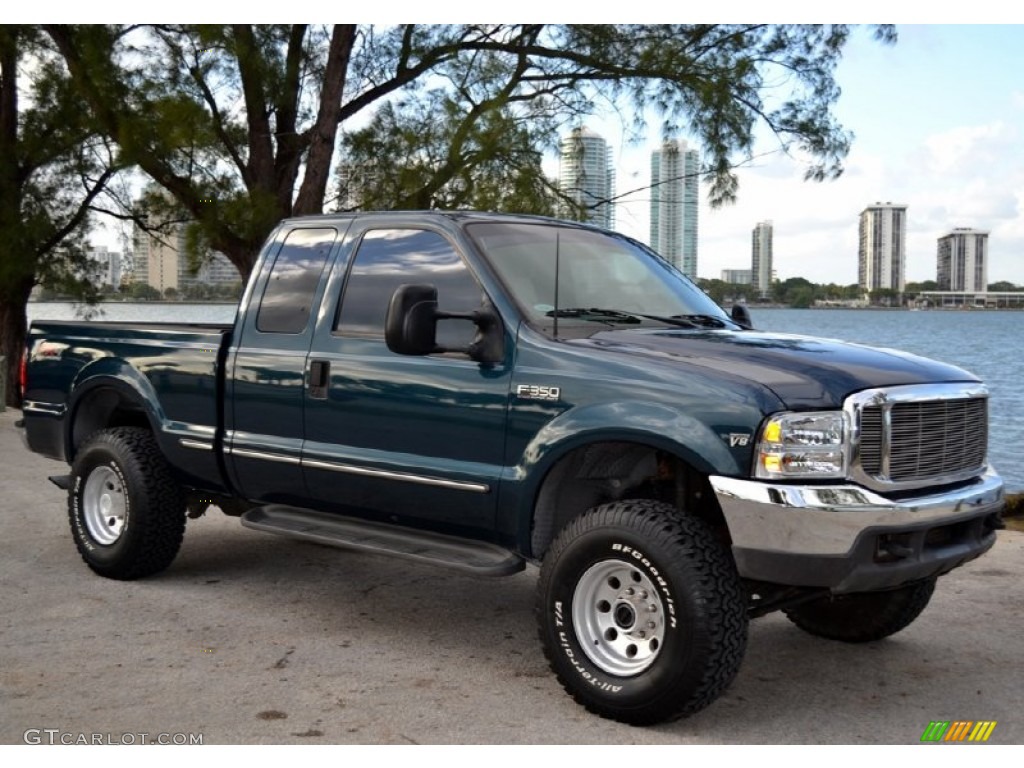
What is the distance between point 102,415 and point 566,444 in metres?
3.83

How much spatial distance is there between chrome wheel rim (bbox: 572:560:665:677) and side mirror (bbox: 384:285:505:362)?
1.09m

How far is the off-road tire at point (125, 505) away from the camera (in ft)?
22.3

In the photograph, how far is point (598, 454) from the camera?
207 inches

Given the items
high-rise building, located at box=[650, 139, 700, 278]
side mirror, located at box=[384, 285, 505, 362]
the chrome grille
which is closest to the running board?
side mirror, located at box=[384, 285, 505, 362]

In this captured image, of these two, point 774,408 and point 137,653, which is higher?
point 774,408

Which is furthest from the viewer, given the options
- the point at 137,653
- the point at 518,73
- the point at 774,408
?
the point at 518,73

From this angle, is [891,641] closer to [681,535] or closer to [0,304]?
[681,535]

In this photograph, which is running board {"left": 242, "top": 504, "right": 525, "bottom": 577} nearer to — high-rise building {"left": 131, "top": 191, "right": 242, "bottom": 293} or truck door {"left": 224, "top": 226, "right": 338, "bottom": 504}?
truck door {"left": 224, "top": 226, "right": 338, "bottom": 504}

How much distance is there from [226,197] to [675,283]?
798 cm

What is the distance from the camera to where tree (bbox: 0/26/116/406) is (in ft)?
55.0

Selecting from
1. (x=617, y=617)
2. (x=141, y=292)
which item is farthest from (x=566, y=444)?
(x=141, y=292)

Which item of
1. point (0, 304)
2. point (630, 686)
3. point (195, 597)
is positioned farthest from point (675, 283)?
point (0, 304)

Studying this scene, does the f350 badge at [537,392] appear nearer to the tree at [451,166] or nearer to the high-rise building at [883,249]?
the tree at [451,166]

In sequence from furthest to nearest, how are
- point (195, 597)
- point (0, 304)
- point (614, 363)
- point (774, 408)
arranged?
point (0, 304) → point (195, 597) → point (614, 363) → point (774, 408)
